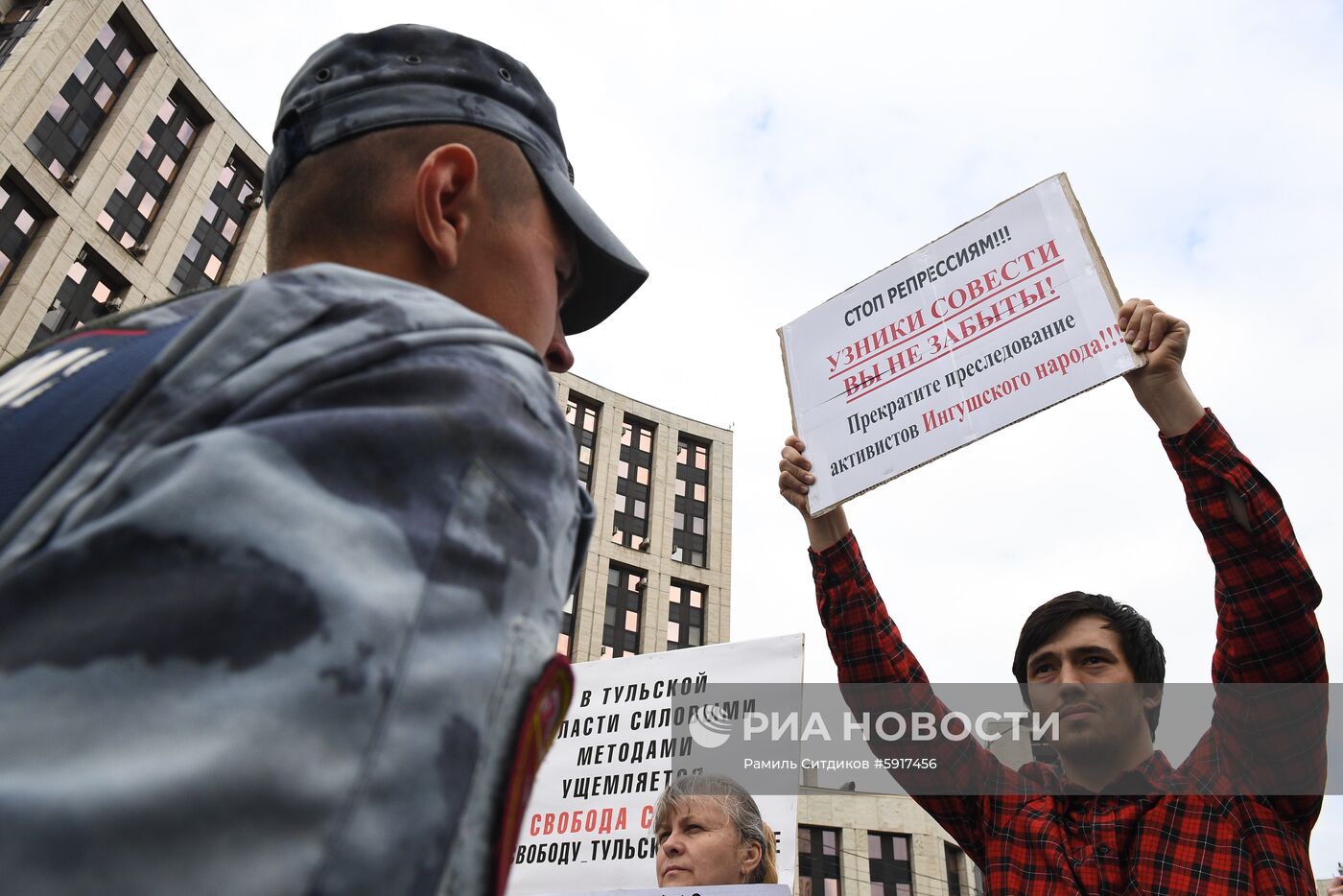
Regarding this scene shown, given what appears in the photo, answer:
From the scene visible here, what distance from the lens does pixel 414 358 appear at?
0.68m

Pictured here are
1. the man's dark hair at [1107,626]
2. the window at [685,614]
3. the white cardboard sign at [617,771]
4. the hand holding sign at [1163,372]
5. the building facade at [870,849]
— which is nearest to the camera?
the hand holding sign at [1163,372]

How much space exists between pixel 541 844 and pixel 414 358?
512 cm

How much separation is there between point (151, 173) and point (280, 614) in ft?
105

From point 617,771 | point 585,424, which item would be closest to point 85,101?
point 585,424

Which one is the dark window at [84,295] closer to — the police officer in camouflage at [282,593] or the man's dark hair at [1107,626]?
the man's dark hair at [1107,626]

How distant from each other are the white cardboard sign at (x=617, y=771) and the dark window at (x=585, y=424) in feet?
113

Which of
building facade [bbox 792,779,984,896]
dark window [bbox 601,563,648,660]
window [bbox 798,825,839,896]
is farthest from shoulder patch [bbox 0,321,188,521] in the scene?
window [bbox 798,825,839,896]

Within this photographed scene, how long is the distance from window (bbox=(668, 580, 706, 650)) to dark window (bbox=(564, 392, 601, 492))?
6.11 m

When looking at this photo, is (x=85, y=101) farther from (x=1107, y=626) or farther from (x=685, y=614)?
(x=1107, y=626)

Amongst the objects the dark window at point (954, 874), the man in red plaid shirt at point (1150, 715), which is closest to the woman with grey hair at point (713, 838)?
the man in red plaid shirt at point (1150, 715)

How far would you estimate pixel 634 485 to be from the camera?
41.3 m

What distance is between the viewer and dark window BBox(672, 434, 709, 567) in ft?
133

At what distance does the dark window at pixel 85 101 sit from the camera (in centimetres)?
2412

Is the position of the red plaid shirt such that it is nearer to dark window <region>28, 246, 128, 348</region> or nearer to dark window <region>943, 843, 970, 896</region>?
dark window <region>28, 246, 128, 348</region>
